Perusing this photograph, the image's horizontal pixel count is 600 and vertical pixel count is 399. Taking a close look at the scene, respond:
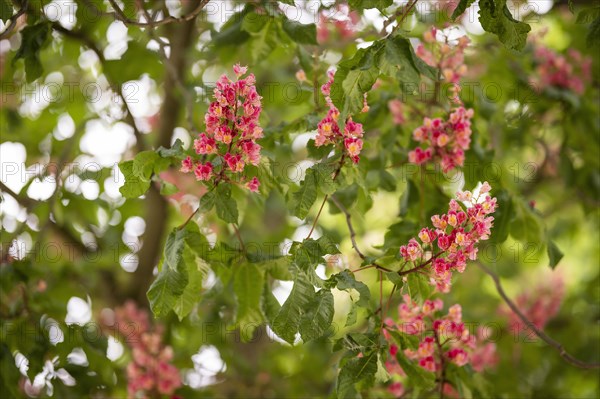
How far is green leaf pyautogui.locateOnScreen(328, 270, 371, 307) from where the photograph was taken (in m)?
1.86

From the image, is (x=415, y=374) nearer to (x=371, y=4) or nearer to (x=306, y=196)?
(x=306, y=196)

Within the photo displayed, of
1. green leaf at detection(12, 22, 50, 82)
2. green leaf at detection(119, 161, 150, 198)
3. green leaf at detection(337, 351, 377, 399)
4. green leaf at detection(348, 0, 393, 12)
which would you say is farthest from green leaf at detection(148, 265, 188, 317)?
green leaf at detection(12, 22, 50, 82)

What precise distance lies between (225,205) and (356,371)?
63 centimetres

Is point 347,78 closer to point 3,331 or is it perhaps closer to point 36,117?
point 3,331

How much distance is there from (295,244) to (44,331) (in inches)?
57.2

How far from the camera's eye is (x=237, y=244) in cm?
254

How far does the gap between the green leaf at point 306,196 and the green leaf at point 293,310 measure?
8.1 inches

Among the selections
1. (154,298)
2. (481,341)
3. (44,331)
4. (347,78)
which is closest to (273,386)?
(481,341)

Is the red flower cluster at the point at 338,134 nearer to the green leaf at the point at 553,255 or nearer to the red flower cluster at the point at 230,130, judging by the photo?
the red flower cluster at the point at 230,130

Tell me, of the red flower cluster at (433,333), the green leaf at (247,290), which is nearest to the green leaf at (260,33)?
the green leaf at (247,290)

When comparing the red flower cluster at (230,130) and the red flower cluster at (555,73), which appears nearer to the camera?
the red flower cluster at (230,130)

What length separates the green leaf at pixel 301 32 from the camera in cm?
246

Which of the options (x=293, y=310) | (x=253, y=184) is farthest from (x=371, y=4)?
(x=293, y=310)

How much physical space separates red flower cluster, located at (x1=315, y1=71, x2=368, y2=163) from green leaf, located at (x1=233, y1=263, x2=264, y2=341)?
52cm
